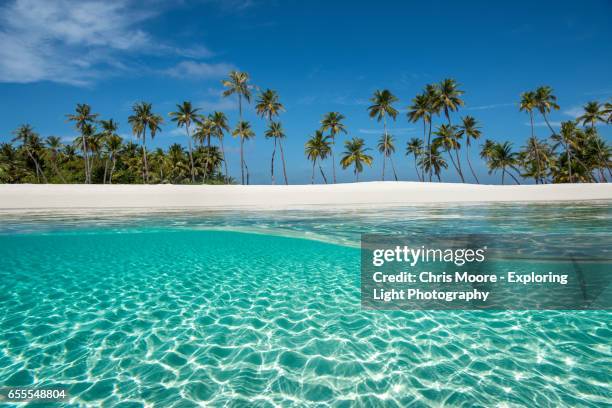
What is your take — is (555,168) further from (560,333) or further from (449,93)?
(560,333)

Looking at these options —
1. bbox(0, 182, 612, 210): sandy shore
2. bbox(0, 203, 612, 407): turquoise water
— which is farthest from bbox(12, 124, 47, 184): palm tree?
bbox(0, 203, 612, 407): turquoise water

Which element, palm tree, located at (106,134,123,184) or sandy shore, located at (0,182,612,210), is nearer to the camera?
sandy shore, located at (0,182,612,210)

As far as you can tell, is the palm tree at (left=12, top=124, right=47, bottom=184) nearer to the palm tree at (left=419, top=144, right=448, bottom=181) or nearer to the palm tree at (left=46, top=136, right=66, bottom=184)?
the palm tree at (left=46, top=136, right=66, bottom=184)

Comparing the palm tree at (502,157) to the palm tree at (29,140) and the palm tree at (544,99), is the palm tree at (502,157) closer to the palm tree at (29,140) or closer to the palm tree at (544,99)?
the palm tree at (544,99)

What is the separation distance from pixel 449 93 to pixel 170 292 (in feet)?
190

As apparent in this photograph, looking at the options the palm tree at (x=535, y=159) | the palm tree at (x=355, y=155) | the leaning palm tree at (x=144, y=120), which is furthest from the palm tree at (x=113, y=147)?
the palm tree at (x=535, y=159)

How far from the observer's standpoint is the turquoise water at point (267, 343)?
389 centimetres

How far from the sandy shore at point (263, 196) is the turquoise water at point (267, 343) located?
15955 millimetres

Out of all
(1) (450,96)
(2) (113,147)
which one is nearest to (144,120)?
(2) (113,147)

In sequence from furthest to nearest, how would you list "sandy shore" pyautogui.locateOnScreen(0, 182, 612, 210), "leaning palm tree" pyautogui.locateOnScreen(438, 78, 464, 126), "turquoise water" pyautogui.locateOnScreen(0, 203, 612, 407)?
"leaning palm tree" pyautogui.locateOnScreen(438, 78, 464, 126) < "sandy shore" pyautogui.locateOnScreen(0, 182, 612, 210) < "turquoise water" pyautogui.locateOnScreen(0, 203, 612, 407)

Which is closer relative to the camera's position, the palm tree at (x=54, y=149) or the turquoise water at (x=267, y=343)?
the turquoise water at (x=267, y=343)

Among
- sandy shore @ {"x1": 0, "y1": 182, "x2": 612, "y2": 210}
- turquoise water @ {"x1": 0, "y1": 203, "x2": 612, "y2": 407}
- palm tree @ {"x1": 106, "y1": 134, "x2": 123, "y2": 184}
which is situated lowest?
turquoise water @ {"x1": 0, "y1": 203, "x2": 612, "y2": 407}

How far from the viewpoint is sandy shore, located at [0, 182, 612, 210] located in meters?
25.0

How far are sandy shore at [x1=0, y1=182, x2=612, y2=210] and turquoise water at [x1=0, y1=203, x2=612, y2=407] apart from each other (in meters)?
16.0
